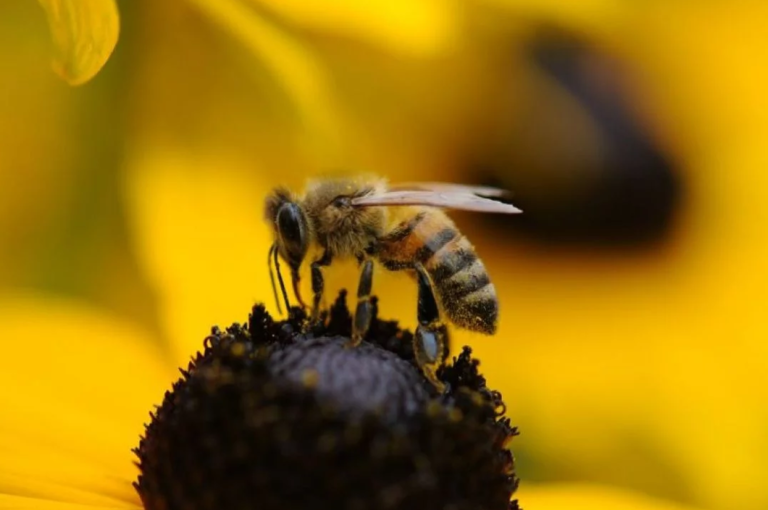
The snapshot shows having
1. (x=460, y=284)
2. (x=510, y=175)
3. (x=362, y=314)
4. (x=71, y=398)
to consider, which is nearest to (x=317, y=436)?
(x=362, y=314)

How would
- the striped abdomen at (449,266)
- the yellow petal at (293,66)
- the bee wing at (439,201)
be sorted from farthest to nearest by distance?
the yellow petal at (293,66) → the striped abdomen at (449,266) → the bee wing at (439,201)

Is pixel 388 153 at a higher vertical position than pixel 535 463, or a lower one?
higher

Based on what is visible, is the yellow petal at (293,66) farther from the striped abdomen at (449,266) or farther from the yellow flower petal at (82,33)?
the striped abdomen at (449,266)

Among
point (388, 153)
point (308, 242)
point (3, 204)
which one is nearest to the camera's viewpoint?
point (308, 242)

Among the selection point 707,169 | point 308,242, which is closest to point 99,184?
point 308,242

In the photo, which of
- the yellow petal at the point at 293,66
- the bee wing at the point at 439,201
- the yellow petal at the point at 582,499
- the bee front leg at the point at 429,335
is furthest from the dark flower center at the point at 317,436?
the yellow petal at the point at 293,66

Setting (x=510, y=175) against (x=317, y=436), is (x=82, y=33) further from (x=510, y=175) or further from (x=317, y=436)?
(x=510, y=175)

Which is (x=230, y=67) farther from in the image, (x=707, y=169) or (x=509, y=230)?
(x=707, y=169)
